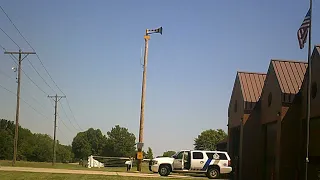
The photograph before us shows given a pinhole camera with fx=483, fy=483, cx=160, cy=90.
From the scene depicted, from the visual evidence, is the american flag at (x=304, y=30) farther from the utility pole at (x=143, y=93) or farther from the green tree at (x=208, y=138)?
the green tree at (x=208, y=138)

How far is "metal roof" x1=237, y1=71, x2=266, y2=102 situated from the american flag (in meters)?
15.8

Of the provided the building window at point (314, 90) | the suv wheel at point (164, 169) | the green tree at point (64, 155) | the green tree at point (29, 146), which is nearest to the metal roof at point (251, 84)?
the suv wheel at point (164, 169)

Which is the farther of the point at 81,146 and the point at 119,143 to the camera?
the point at 81,146

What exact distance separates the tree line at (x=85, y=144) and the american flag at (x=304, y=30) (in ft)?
232

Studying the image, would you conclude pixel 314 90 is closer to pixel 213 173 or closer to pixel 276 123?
pixel 276 123

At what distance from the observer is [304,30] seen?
2383 cm

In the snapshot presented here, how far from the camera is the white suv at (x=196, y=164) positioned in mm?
35312

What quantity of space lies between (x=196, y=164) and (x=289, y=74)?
30.4 feet

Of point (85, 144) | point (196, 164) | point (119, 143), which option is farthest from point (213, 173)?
point (85, 144)

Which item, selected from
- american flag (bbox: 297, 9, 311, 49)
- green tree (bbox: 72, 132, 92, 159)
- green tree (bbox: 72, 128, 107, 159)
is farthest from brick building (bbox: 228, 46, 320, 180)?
green tree (bbox: 72, 132, 92, 159)

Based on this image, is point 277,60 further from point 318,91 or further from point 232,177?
point 232,177

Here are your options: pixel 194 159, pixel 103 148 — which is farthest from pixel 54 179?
pixel 103 148

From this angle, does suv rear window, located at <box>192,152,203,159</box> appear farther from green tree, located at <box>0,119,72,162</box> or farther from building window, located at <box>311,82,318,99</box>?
green tree, located at <box>0,119,72,162</box>

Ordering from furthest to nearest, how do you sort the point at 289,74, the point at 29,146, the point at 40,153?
the point at 40,153
the point at 29,146
the point at 289,74
